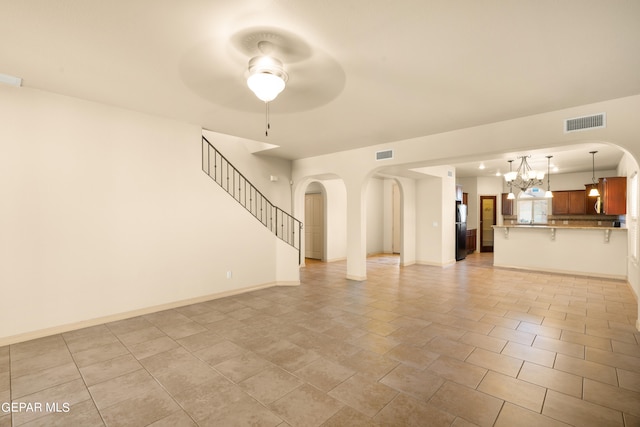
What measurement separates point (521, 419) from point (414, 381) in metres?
0.77

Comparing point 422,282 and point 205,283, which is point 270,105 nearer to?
point 205,283

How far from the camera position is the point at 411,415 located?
6.87ft

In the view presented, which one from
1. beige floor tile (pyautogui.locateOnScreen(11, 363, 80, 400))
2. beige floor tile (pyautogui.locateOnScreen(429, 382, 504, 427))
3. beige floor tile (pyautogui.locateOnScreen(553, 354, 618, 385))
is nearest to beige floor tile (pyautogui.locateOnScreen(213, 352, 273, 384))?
beige floor tile (pyautogui.locateOnScreen(11, 363, 80, 400))

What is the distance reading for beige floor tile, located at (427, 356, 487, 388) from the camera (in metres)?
2.54

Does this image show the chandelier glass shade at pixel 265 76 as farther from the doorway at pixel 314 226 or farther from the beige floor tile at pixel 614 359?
the doorway at pixel 314 226

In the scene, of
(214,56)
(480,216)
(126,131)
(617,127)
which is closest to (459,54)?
(214,56)

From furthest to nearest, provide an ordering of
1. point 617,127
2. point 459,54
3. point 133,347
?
1. point 617,127
2. point 133,347
3. point 459,54

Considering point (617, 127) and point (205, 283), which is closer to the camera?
point (617, 127)

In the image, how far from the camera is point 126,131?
4.14m

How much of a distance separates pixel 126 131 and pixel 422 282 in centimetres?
605

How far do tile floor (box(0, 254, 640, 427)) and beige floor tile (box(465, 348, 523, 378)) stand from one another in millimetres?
11

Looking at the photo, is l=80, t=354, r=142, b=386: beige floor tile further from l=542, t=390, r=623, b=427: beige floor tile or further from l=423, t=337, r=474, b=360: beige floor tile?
l=542, t=390, r=623, b=427: beige floor tile

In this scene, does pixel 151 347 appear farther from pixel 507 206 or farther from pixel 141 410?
pixel 507 206

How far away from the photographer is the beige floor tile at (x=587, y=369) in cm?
258
